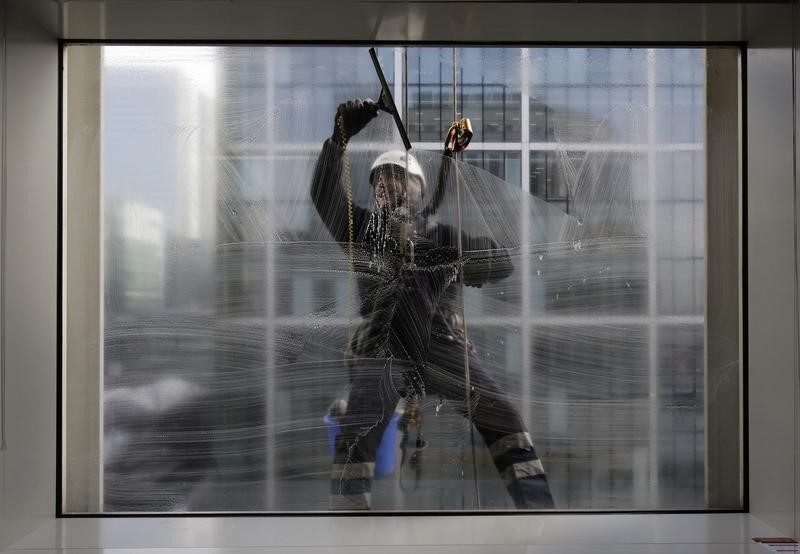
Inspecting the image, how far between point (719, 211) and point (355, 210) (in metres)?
0.81

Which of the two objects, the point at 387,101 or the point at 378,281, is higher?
the point at 387,101

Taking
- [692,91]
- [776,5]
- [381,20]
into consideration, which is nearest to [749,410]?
[692,91]

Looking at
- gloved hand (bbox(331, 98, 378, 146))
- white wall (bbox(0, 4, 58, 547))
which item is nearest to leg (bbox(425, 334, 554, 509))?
gloved hand (bbox(331, 98, 378, 146))

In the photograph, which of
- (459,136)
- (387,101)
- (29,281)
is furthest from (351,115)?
(29,281)

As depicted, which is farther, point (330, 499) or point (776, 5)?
point (330, 499)

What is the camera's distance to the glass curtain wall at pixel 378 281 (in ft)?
5.01

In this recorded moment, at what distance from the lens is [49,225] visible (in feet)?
4.87

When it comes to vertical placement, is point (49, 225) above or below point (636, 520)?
above

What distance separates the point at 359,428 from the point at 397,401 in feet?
0.34

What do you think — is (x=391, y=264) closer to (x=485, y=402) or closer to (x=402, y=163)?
(x=402, y=163)

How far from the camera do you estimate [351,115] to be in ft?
5.03

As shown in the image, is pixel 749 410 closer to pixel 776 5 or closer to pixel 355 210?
pixel 776 5

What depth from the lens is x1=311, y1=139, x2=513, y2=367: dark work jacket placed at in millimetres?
1532

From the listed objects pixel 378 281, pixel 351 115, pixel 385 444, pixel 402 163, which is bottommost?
pixel 385 444
